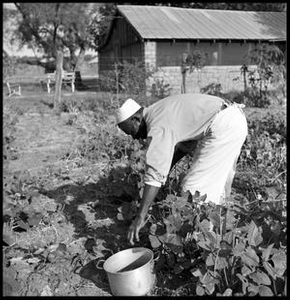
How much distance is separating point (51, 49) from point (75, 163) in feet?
84.5

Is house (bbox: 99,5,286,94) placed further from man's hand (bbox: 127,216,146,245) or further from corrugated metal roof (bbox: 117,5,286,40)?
man's hand (bbox: 127,216,146,245)

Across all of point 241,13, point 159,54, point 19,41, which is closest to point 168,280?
point 159,54

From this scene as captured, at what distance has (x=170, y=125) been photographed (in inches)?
105

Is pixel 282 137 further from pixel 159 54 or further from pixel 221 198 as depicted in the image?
pixel 159 54

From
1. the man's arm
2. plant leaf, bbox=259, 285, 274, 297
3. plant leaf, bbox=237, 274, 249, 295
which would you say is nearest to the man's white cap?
the man's arm

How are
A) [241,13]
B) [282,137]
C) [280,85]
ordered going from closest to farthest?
[282,137], [280,85], [241,13]

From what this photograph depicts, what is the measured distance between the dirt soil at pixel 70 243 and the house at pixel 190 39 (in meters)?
11.1

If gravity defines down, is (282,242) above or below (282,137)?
below

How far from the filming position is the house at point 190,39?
16.0 meters

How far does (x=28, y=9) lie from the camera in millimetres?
27281

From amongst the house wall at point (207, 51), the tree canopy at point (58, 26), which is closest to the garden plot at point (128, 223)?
the house wall at point (207, 51)

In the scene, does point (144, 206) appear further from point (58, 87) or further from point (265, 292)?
point (58, 87)

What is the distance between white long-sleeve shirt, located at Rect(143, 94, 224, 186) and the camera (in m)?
2.46

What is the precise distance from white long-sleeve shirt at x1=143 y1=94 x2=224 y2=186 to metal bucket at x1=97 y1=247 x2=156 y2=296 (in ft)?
1.78
